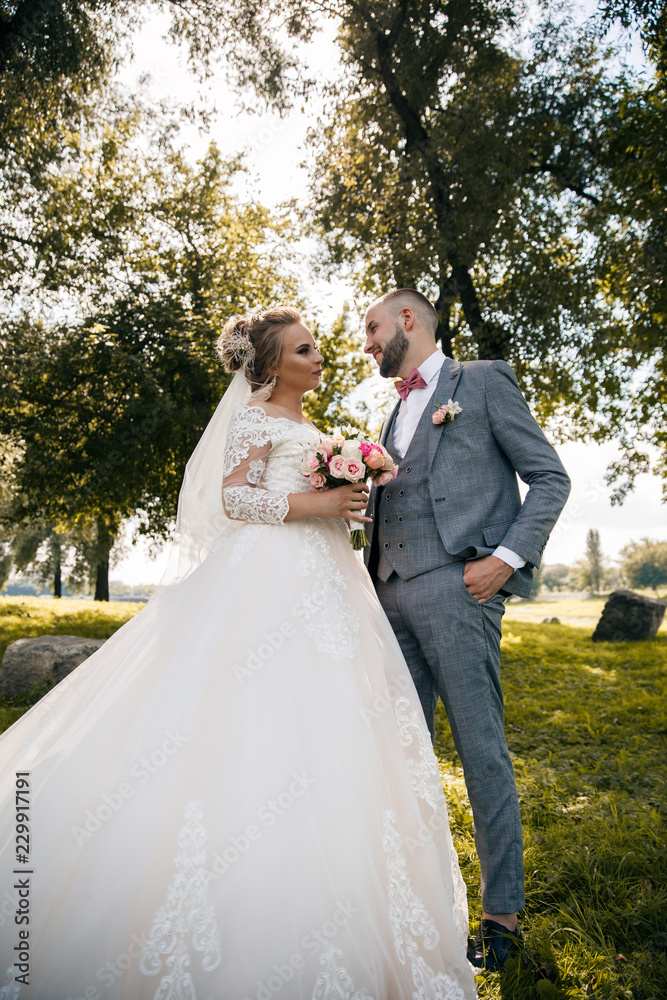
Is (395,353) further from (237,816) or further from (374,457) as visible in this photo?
(237,816)

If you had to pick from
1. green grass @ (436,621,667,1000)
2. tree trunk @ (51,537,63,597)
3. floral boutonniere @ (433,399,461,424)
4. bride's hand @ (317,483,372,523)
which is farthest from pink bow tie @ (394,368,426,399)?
tree trunk @ (51,537,63,597)

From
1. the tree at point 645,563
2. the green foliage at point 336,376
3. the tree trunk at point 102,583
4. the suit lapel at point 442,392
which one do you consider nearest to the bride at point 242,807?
the suit lapel at point 442,392

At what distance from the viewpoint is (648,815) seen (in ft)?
13.6

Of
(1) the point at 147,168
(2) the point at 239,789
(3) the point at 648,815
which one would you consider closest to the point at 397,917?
(2) the point at 239,789

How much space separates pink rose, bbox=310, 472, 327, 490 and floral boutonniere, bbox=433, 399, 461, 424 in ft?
2.06

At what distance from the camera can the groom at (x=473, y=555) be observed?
284cm

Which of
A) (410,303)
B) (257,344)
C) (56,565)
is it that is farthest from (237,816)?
(56,565)

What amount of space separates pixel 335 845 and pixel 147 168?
49.0 ft

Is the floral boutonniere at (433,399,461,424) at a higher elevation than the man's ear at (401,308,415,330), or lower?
lower

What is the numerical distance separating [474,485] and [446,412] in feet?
1.28

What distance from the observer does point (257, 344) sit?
12.4ft

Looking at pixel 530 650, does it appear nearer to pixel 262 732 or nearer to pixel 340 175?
pixel 340 175

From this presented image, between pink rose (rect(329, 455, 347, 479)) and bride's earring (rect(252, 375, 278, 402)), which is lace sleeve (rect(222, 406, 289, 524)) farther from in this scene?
pink rose (rect(329, 455, 347, 479))

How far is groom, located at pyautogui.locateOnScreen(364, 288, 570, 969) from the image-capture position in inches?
112
